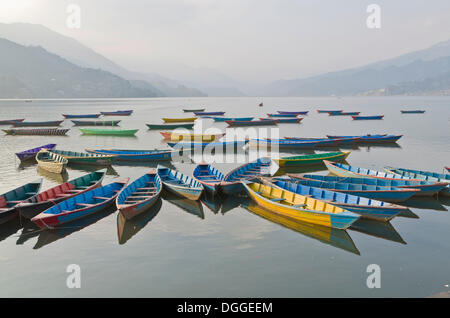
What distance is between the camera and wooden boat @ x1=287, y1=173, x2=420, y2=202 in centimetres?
2078

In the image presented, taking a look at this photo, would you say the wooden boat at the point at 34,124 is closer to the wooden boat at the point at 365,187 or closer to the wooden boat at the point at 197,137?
the wooden boat at the point at 197,137

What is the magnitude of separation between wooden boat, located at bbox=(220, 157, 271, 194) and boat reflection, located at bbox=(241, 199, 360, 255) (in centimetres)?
321

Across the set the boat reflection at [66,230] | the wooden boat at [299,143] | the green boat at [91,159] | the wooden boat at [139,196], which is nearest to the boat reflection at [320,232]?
the wooden boat at [139,196]

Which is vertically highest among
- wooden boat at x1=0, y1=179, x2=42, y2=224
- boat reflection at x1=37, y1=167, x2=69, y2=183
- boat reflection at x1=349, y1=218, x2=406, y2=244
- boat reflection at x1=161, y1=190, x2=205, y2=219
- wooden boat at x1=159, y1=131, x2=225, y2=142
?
wooden boat at x1=159, y1=131, x2=225, y2=142

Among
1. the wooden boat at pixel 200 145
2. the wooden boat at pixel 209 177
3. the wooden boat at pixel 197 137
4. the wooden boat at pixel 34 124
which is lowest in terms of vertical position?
the wooden boat at pixel 209 177

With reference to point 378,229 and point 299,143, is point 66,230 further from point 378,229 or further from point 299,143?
point 299,143

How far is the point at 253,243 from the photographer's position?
1673 cm

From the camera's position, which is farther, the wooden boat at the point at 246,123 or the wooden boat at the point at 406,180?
the wooden boat at the point at 246,123

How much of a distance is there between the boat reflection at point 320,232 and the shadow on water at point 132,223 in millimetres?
7007

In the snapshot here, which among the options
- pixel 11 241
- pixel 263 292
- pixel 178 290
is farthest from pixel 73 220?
pixel 263 292

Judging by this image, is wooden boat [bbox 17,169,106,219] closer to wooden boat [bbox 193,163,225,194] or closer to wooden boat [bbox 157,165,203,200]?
wooden boat [bbox 157,165,203,200]

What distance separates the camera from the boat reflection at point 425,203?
70.4ft

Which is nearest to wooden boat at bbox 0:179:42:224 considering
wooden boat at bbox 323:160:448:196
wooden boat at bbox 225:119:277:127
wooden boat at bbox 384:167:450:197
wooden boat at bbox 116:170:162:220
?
wooden boat at bbox 116:170:162:220
